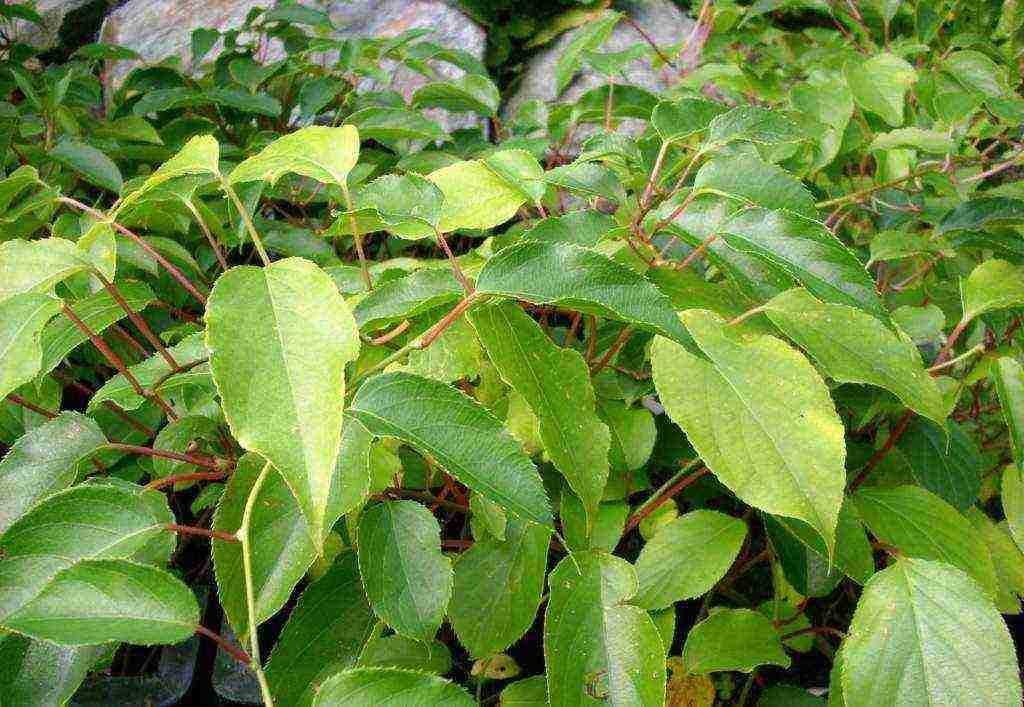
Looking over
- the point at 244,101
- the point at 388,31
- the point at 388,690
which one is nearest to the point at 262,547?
the point at 388,690

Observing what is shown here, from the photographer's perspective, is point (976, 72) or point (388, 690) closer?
point (388, 690)

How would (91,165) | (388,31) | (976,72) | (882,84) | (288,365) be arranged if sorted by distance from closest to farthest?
(288,365) → (91,165) → (882,84) → (976,72) → (388,31)

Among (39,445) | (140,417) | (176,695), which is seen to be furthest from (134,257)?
(176,695)

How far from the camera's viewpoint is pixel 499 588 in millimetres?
593

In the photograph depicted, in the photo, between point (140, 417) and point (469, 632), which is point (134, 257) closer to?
point (140, 417)

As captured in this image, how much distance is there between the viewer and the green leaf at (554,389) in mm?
475

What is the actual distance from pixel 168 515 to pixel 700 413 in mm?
380

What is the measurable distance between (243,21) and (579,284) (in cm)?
190

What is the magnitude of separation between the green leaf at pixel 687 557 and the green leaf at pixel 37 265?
506 millimetres

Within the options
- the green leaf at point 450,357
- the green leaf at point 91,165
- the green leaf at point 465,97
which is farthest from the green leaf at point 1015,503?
the green leaf at point 91,165

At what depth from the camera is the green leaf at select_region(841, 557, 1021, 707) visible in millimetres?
458

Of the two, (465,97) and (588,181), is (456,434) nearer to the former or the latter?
(588,181)

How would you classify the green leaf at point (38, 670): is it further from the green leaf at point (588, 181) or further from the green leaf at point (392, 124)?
the green leaf at point (392, 124)

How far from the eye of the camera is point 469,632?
581mm
